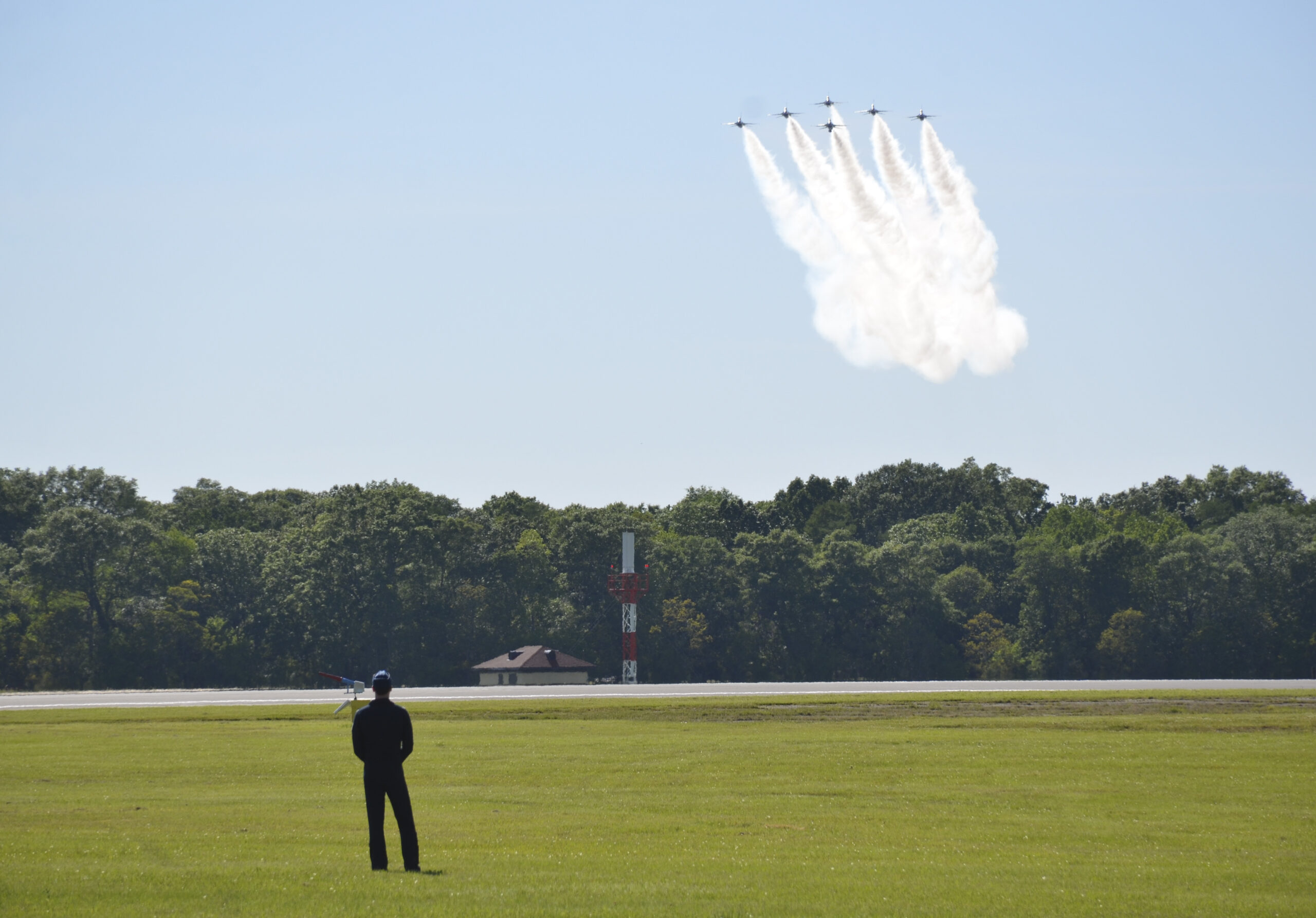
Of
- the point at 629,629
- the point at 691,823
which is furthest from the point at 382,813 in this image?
the point at 629,629

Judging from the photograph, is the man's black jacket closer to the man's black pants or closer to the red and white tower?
the man's black pants

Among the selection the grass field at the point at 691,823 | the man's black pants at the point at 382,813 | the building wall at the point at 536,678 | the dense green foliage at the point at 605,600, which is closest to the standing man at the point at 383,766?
the man's black pants at the point at 382,813

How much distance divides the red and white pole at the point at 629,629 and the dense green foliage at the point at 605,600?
22.5 ft

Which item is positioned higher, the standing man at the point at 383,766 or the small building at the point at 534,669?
the standing man at the point at 383,766

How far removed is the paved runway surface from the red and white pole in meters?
19.9

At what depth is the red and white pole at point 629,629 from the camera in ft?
372

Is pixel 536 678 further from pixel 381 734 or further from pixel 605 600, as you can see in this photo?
pixel 381 734

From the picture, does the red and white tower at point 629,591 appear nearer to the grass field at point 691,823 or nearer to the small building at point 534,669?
the small building at point 534,669

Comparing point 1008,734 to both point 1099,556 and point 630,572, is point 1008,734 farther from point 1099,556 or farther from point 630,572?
point 1099,556

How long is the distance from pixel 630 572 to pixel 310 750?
7672 centimetres

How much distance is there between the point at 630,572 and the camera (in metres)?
115

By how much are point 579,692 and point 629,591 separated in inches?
1320

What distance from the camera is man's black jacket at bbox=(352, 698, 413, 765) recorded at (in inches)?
651

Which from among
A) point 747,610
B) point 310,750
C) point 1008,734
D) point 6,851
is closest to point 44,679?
point 747,610
